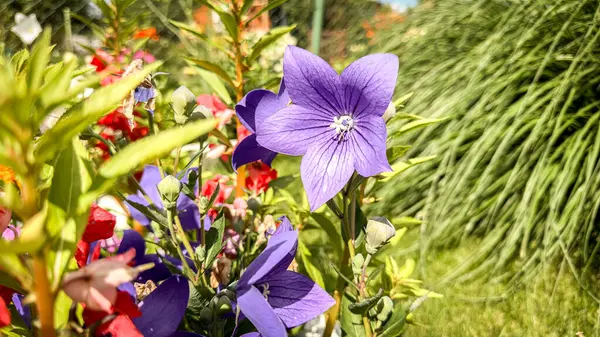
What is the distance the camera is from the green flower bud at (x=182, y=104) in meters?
0.55

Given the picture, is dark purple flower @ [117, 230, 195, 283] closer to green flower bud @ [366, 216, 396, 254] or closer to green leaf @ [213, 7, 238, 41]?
green flower bud @ [366, 216, 396, 254]

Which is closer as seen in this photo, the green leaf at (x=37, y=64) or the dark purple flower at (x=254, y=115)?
the green leaf at (x=37, y=64)

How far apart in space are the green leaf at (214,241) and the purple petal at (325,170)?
12cm

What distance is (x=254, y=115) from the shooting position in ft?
1.89

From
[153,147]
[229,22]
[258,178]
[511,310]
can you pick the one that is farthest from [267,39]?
[511,310]

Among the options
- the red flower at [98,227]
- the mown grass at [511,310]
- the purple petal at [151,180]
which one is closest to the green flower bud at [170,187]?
the red flower at [98,227]

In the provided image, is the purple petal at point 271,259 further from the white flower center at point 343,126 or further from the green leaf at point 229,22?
the green leaf at point 229,22

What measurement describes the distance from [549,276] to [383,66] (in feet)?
3.42

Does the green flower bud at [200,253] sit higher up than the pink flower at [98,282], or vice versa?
the pink flower at [98,282]

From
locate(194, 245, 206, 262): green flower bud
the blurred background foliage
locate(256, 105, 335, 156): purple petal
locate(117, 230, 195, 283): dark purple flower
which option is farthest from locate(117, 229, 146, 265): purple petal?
the blurred background foliage

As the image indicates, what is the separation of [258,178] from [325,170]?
1.28 feet

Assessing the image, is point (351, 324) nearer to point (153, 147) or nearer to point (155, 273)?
point (155, 273)

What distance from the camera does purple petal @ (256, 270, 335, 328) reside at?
55 cm

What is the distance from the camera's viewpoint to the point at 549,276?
4.24ft
